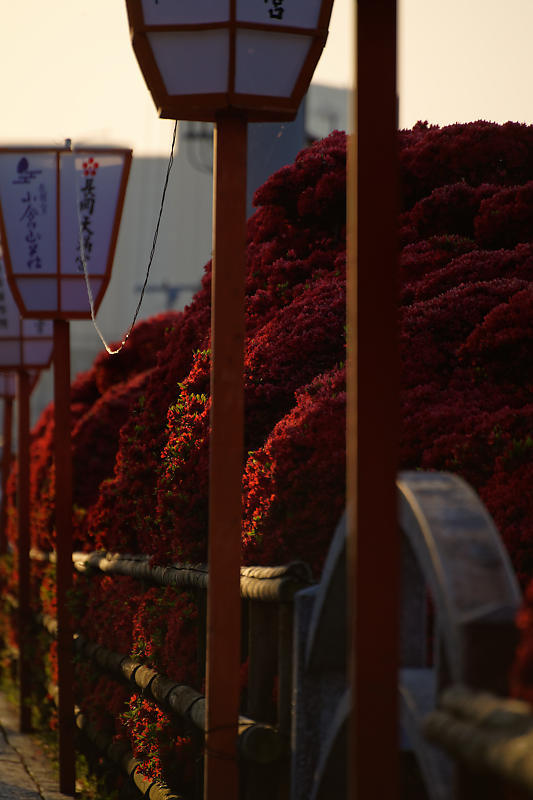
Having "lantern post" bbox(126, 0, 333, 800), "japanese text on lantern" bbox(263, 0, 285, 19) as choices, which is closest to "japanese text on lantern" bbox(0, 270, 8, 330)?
"lantern post" bbox(126, 0, 333, 800)

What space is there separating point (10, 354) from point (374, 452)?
1381 cm

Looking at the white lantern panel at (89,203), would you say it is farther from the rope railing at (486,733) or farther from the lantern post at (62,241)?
the rope railing at (486,733)

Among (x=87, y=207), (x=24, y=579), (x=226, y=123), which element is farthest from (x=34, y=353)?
(x=226, y=123)

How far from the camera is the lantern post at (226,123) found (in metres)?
5.66

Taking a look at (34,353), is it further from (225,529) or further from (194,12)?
(225,529)

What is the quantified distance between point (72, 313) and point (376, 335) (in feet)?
25.7

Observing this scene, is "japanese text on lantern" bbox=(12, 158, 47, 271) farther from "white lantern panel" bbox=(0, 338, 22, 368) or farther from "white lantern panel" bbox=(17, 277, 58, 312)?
"white lantern panel" bbox=(0, 338, 22, 368)

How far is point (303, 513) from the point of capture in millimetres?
5887

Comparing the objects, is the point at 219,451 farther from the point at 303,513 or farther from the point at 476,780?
the point at 476,780

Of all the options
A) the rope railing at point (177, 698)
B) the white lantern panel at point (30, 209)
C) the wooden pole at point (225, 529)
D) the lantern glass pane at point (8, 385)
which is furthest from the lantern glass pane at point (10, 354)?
the wooden pole at point (225, 529)

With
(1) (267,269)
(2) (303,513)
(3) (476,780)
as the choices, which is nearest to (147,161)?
(1) (267,269)

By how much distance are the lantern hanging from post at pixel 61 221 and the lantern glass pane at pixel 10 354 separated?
556 cm

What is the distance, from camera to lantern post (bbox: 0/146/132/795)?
10.7m

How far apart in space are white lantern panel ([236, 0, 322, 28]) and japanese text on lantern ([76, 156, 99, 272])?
5112 millimetres
